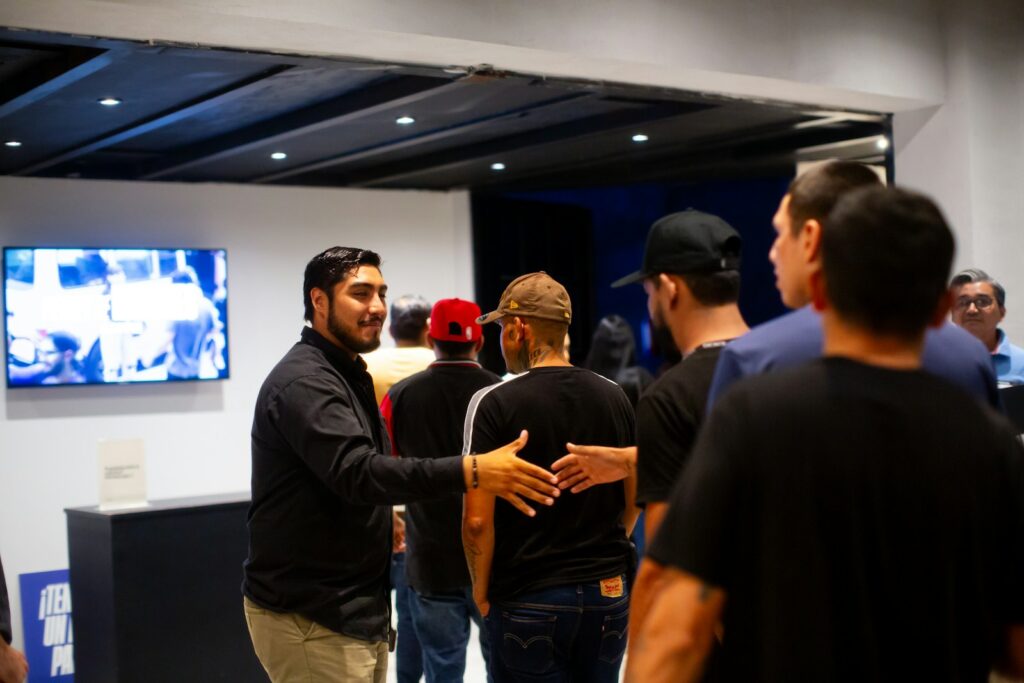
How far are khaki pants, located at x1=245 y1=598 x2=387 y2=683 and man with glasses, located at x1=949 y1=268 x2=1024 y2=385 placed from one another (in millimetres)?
2894

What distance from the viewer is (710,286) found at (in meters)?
2.15

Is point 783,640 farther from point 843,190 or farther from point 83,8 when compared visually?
point 83,8

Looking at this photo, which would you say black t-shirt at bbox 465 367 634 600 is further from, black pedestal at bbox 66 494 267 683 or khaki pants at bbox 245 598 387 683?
black pedestal at bbox 66 494 267 683

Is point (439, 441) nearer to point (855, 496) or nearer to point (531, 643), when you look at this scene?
point (531, 643)

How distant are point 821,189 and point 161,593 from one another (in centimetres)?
386

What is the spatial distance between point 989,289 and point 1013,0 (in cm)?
216

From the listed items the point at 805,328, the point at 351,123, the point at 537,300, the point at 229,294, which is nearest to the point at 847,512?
the point at 805,328

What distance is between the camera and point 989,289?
4.62m

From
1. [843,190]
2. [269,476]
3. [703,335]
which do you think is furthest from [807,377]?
[269,476]

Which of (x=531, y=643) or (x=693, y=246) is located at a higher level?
(x=693, y=246)

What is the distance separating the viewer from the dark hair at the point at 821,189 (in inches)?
68.2

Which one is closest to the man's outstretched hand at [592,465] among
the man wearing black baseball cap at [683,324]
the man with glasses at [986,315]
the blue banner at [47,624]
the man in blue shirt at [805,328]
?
the man wearing black baseball cap at [683,324]

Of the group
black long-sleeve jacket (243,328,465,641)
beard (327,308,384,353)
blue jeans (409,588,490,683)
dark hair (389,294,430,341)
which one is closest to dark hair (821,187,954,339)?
black long-sleeve jacket (243,328,465,641)

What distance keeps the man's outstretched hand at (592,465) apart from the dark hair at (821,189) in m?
1.04
